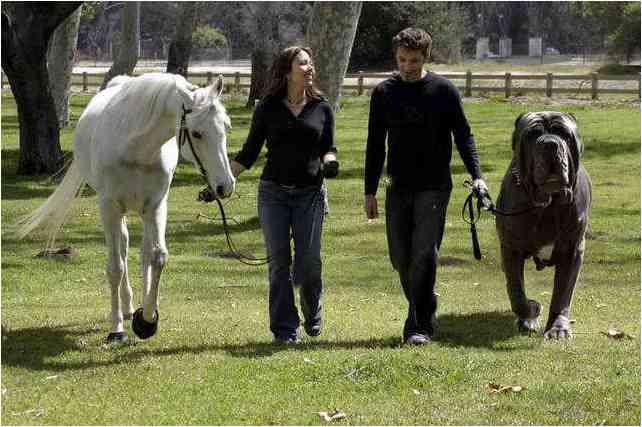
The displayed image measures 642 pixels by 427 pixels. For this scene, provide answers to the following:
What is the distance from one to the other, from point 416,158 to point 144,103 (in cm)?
180

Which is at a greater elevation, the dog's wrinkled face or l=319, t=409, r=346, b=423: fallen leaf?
the dog's wrinkled face

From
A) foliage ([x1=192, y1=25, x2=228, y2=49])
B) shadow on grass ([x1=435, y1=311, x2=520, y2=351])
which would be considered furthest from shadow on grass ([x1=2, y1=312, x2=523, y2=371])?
foliage ([x1=192, y1=25, x2=228, y2=49])

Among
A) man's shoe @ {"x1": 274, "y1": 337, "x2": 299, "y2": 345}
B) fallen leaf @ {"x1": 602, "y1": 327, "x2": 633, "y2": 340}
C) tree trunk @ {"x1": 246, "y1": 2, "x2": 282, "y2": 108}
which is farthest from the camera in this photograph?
tree trunk @ {"x1": 246, "y1": 2, "x2": 282, "y2": 108}

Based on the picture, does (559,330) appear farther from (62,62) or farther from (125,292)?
(62,62)

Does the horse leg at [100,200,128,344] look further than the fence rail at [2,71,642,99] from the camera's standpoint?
No

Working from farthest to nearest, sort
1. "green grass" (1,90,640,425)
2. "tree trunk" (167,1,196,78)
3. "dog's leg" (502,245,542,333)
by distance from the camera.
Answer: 1. "tree trunk" (167,1,196,78)
2. "dog's leg" (502,245,542,333)
3. "green grass" (1,90,640,425)

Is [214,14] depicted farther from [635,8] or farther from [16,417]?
[16,417]

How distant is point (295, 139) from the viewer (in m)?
7.63

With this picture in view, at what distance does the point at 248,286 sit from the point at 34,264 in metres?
2.49

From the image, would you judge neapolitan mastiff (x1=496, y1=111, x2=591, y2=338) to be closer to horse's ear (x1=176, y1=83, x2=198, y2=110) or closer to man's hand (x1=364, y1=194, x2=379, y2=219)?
man's hand (x1=364, y1=194, x2=379, y2=219)

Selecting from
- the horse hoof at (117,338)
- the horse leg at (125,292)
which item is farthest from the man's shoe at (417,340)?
the horse leg at (125,292)

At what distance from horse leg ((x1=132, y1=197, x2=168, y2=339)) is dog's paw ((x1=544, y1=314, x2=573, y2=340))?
2.66m

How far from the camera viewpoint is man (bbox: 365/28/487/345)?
759 centimetres

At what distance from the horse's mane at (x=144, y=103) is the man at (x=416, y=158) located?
1.29 m
